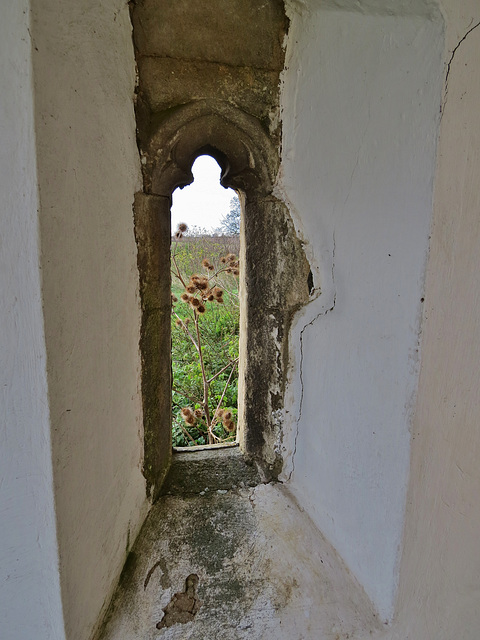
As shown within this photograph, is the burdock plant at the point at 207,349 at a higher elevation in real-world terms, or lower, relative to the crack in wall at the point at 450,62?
lower

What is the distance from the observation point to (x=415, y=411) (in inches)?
30.0

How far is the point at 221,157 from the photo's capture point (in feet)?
3.31

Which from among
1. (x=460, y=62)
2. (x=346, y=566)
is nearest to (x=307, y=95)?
(x=460, y=62)

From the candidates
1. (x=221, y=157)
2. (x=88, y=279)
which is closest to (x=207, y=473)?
(x=88, y=279)

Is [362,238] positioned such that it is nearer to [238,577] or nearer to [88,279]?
[88,279]

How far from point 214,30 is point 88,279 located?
0.70 meters

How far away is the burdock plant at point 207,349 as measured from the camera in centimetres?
191

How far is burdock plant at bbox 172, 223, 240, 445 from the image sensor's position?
191 cm

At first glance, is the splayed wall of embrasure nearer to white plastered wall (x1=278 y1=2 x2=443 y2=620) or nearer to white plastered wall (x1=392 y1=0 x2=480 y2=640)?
white plastered wall (x1=278 y1=2 x2=443 y2=620)

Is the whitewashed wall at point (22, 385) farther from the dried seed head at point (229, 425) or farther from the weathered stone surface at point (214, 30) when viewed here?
the dried seed head at point (229, 425)

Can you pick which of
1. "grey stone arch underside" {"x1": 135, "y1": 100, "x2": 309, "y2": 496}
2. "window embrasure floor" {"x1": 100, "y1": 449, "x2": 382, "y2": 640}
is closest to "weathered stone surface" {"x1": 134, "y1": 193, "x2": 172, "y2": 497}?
"grey stone arch underside" {"x1": 135, "y1": 100, "x2": 309, "y2": 496}

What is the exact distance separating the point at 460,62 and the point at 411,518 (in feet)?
3.07

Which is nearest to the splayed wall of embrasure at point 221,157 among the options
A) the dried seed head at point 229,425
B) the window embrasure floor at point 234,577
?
the window embrasure floor at point 234,577

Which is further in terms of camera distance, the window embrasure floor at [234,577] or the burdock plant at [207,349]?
the burdock plant at [207,349]
